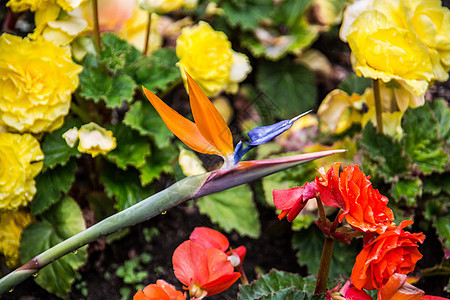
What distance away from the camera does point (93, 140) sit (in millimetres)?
1062

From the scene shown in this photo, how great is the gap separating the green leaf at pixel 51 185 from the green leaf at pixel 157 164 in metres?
0.17

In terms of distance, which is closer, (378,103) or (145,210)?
(145,210)

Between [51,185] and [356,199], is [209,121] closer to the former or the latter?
[356,199]

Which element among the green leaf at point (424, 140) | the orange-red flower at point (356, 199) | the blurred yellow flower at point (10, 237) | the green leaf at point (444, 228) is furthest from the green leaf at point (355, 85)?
the blurred yellow flower at point (10, 237)

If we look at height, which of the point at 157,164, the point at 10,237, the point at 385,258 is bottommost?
the point at 10,237

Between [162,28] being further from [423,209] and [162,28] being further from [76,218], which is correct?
[423,209]

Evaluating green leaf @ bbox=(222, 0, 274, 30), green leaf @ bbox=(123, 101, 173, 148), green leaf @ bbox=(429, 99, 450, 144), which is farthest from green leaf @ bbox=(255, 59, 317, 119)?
green leaf @ bbox=(123, 101, 173, 148)

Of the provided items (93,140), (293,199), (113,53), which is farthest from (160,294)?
(113,53)

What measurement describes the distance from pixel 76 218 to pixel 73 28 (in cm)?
46

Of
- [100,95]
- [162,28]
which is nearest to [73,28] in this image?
[100,95]

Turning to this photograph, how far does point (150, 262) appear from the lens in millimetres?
1333

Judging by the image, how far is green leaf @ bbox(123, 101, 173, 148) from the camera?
117 centimetres

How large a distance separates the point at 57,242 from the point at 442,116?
1.09 meters

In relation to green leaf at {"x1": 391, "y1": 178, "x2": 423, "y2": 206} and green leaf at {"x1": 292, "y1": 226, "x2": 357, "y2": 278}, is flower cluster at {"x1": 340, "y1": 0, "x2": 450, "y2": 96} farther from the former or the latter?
green leaf at {"x1": 292, "y1": 226, "x2": 357, "y2": 278}
